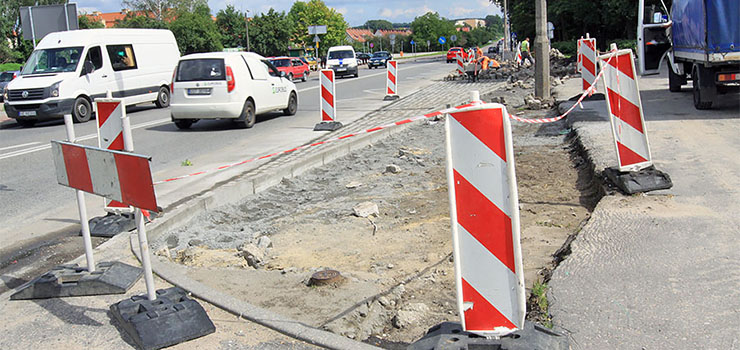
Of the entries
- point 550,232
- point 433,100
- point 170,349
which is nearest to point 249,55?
point 433,100

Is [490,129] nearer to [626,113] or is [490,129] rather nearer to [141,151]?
[626,113]

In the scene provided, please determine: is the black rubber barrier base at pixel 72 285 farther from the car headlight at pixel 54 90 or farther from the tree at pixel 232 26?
the tree at pixel 232 26

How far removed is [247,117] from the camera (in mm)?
15062

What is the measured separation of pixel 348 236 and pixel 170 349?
8.97ft

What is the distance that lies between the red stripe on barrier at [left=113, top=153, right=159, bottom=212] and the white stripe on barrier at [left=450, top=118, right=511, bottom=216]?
5.85 ft

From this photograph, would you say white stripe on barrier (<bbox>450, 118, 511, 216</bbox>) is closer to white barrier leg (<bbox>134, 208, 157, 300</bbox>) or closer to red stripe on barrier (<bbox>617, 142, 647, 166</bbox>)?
white barrier leg (<bbox>134, 208, 157, 300</bbox>)

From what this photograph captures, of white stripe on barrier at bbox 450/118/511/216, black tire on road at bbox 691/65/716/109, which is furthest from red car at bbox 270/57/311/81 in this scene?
white stripe on barrier at bbox 450/118/511/216

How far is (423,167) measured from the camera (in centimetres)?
960

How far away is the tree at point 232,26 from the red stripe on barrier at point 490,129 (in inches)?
3106

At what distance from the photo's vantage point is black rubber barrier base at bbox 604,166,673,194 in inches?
256

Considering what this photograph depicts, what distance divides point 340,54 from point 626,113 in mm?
35317

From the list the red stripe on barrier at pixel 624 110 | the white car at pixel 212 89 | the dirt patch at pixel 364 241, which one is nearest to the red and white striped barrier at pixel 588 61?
the dirt patch at pixel 364 241

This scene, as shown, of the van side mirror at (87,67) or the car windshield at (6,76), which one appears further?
the car windshield at (6,76)

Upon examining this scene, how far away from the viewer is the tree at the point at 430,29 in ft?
510
